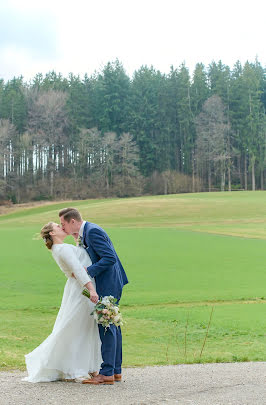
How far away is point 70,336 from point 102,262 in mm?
970

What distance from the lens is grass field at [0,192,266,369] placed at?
10.8 metres

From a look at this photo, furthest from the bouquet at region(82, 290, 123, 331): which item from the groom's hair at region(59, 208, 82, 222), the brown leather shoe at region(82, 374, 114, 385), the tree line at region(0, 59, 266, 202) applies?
the tree line at region(0, 59, 266, 202)

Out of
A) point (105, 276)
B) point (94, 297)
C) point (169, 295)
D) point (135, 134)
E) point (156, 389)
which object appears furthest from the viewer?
point (135, 134)

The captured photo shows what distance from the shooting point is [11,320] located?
13773 millimetres

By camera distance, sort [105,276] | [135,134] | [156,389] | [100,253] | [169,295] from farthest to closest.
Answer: [135,134] → [169,295] → [105,276] → [100,253] → [156,389]

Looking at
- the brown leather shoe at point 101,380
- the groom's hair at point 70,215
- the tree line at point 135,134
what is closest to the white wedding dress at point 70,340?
the brown leather shoe at point 101,380

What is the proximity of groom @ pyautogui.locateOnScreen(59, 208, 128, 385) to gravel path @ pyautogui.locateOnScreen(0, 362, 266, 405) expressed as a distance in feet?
0.66

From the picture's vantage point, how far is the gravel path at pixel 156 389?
19.6ft

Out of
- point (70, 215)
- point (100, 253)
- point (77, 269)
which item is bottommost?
point (77, 269)

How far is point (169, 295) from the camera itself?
1739cm

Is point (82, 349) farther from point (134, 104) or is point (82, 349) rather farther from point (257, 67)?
point (257, 67)

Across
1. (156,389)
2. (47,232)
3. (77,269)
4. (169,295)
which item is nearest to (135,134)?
(169,295)

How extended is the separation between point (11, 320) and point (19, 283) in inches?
234

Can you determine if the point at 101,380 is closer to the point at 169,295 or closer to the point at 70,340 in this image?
the point at 70,340
